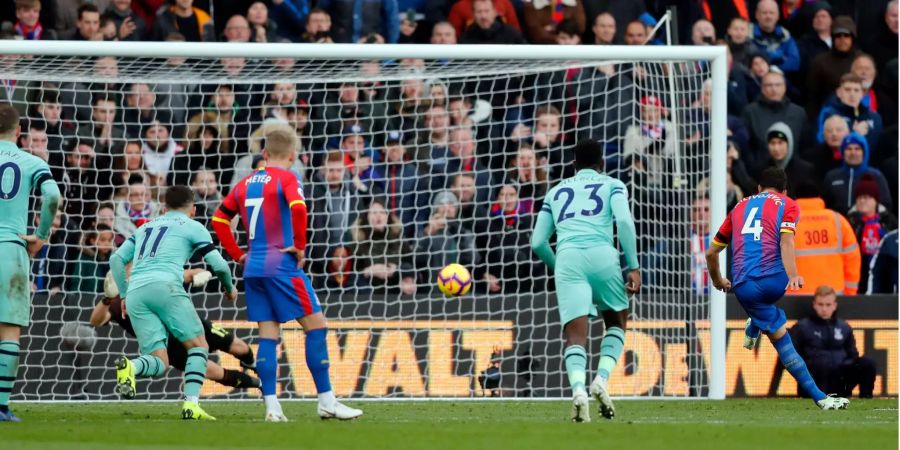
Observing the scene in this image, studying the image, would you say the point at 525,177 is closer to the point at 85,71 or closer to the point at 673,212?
the point at 673,212

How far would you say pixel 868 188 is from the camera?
1527cm

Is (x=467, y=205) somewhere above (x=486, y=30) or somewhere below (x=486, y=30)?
below

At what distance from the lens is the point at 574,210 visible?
391 inches

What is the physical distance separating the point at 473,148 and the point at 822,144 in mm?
3921

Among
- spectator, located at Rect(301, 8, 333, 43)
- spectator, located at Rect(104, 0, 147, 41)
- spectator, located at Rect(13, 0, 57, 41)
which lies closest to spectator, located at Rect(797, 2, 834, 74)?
spectator, located at Rect(301, 8, 333, 43)

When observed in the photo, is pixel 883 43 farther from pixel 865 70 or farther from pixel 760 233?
pixel 760 233

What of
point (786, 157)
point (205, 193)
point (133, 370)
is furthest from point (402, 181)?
point (133, 370)

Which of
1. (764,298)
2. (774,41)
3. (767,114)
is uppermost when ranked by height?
(774,41)

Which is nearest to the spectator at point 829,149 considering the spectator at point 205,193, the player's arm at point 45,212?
the spectator at point 205,193

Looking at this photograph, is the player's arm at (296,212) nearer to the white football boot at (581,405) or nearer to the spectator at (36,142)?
the white football boot at (581,405)

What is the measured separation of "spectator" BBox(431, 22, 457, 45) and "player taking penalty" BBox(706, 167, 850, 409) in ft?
16.5

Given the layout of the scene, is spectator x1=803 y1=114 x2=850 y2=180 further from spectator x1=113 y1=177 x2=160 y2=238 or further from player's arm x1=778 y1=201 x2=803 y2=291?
spectator x1=113 y1=177 x2=160 y2=238

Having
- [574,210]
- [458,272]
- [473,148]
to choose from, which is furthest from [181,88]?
[574,210]

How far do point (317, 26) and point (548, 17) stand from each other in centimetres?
254
